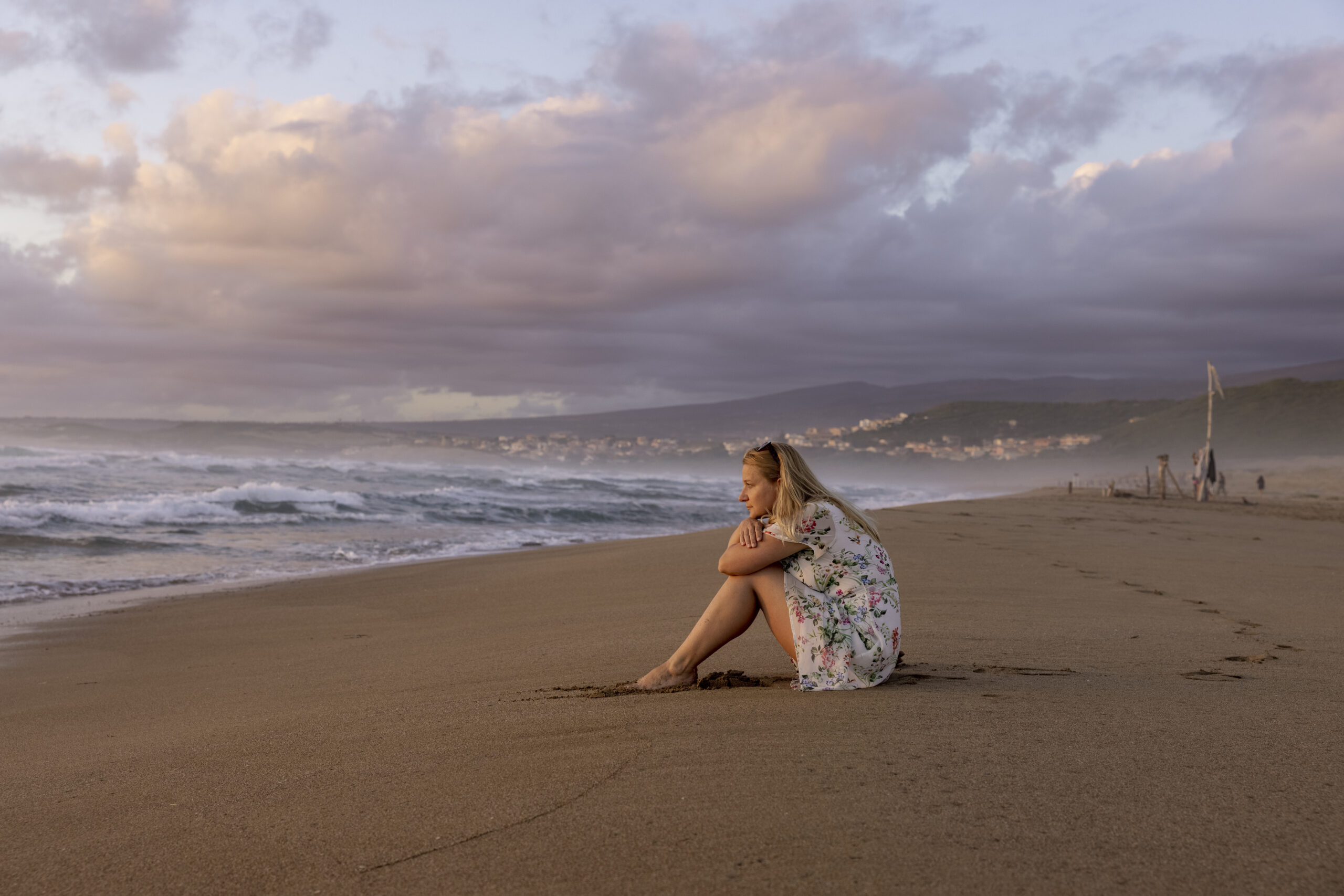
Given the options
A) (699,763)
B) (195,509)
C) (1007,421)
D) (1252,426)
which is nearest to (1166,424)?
(1252,426)

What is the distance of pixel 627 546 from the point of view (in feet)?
42.1

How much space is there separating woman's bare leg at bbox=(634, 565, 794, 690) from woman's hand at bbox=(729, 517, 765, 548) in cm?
13

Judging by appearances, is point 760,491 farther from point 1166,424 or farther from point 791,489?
point 1166,424

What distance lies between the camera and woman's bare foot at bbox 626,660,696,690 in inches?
156

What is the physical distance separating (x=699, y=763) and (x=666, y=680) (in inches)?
45.7

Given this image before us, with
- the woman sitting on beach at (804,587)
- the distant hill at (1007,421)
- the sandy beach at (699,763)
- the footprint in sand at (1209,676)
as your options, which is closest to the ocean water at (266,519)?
the sandy beach at (699,763)

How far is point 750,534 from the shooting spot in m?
3.82

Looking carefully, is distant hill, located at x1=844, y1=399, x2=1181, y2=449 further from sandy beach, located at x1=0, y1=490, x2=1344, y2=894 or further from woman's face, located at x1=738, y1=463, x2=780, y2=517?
woman's face, located at x1=738, y1=463, x2=780, y2=517

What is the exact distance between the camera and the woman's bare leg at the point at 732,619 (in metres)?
3.90

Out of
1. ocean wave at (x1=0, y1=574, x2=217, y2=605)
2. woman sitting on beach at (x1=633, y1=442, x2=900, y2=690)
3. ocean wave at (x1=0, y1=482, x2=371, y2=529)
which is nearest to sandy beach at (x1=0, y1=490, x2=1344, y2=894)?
woman sitting on beach at (x1=633, y1=442, x2=900, y2=690)

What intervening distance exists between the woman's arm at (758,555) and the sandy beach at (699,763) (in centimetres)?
50

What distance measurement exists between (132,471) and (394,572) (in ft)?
83.2

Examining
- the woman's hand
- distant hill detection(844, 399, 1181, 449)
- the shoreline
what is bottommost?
the shoreline

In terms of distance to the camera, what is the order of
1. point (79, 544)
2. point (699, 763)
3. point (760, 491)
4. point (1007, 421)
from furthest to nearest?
point (1007, 421), point (79, 544), point (760, 491), point (699, 763)
